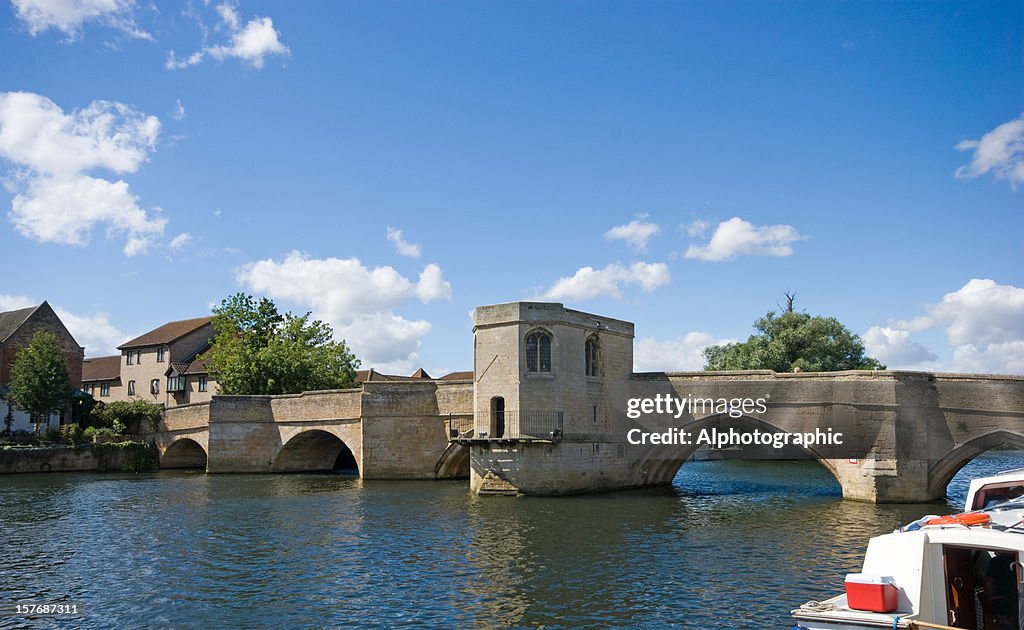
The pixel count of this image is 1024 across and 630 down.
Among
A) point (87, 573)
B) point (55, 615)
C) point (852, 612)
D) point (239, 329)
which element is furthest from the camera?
point (239, 329)

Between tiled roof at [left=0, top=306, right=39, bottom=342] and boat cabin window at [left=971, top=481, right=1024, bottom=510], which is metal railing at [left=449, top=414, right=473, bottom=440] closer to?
boat cabin window at [left=971, top=481, right=1024, bottom=510]

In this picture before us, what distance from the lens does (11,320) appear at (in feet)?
215

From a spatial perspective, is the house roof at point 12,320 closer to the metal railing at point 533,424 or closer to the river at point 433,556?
the river at point 433,556

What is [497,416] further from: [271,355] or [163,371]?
[163,371]

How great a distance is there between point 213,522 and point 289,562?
7.97 metres

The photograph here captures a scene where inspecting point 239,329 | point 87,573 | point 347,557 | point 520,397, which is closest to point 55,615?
point 87,573

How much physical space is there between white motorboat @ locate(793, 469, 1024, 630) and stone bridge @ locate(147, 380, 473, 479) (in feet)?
92.0

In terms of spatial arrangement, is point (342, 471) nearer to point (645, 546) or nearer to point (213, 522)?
point (213, 522)

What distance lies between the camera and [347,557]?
20.3 meters

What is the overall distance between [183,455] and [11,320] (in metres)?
26.1

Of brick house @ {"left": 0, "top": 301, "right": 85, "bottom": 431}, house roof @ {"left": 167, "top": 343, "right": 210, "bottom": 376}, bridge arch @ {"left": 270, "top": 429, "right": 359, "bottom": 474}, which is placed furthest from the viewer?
house roof @ {"left": 167, "top": 343, "right": 210, "bottom": 376}

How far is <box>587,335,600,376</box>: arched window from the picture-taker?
3394 cm

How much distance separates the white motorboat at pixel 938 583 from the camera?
30.8ft

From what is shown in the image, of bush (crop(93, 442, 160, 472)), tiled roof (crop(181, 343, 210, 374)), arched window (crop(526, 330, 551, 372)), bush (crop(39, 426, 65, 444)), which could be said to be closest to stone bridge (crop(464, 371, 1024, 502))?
arched window (crop(526, 330, 551, 372))
